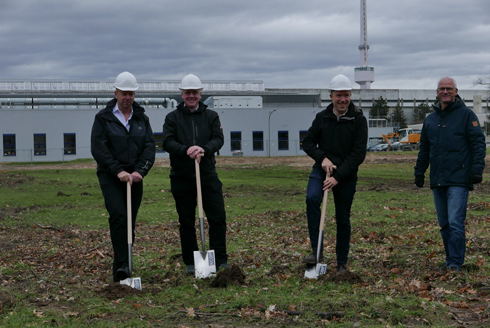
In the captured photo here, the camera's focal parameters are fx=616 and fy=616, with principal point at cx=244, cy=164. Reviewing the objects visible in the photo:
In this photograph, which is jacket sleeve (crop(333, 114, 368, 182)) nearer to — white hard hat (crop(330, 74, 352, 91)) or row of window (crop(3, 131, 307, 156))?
white hard hat (crop(330, 74, 352, 91))

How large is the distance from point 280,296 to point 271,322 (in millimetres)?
800

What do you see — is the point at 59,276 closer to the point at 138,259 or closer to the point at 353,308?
the point at 138,259

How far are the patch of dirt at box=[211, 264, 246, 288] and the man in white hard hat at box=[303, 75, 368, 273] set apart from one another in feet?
2.83

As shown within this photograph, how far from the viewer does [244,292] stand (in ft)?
20.3

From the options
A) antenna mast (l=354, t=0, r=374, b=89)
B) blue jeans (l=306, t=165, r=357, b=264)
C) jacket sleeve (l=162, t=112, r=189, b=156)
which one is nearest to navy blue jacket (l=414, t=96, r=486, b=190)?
blue jeans (l=306, t=165, r=357, b=264)

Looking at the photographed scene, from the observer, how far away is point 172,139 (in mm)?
7402

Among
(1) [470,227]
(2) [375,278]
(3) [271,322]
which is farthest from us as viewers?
(1) [470,227]

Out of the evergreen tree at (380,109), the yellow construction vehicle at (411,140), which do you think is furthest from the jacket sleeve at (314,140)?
the evergreen tree at (380,109)

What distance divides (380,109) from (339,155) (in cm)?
11200

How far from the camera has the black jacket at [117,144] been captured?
692 cm

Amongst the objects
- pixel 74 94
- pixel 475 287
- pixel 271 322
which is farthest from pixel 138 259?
pixel 74 94

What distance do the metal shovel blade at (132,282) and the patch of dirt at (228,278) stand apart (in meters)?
0.79

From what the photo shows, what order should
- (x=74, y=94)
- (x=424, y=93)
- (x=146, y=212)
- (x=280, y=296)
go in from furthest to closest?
1. (x=424, y=93)
2. (x=74, y=94)
3. (x=146, y=212)
4. (x=280, y=296)

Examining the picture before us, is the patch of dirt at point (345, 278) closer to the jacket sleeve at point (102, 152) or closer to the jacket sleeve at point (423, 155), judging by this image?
the jacket sleeve at point (423, 155)
